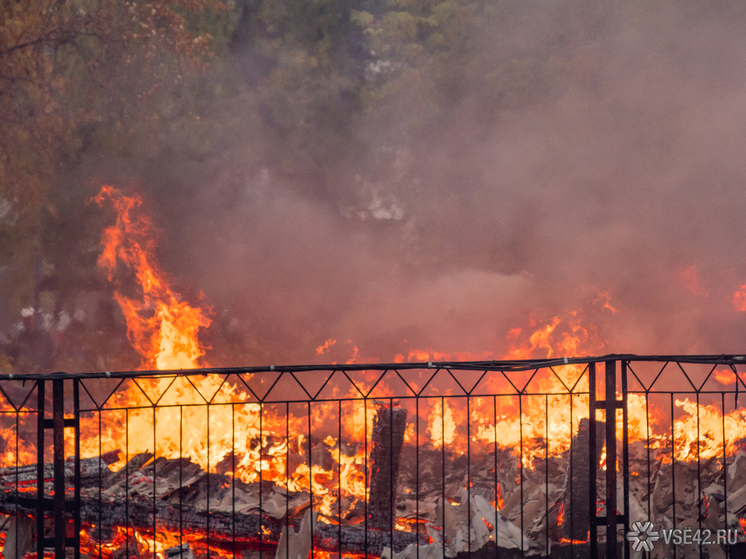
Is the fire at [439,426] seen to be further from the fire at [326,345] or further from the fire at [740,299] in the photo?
the fire at [740,299]

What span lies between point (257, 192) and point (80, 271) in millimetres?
4668

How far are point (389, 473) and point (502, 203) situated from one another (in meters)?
7.34

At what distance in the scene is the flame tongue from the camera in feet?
44.0

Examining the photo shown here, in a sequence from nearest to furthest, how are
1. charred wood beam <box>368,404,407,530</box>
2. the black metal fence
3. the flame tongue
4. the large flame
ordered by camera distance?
the black metal fence, charred wood beam <box>368,404,407,530</box>, the large flame, the flame tongue

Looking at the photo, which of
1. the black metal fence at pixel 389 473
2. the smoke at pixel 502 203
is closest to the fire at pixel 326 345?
the smoke at pixel 502 203

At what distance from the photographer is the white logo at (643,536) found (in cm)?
620

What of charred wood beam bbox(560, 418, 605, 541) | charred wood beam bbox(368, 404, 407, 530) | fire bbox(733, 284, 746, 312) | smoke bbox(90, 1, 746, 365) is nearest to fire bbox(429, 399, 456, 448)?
smoke bbox(90, 1, 746, 365)

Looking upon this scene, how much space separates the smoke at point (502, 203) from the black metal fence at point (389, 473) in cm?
122

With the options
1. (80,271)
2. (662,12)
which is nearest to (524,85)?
(662,12)

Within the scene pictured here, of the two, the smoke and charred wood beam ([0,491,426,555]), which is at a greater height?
the smoke

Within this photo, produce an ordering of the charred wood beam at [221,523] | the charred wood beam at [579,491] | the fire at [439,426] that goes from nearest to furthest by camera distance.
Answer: the charred wood beam at [579,491]
the charred wood beam at [221,523]
the fire at [439,426]

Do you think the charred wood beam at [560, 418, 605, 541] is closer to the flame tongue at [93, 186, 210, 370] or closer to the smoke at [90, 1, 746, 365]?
the smoke at [90, 1, 746, 365]

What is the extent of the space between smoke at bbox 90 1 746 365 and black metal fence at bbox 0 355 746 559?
122 centimetres

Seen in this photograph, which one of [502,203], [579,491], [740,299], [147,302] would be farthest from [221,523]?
[740,299]
